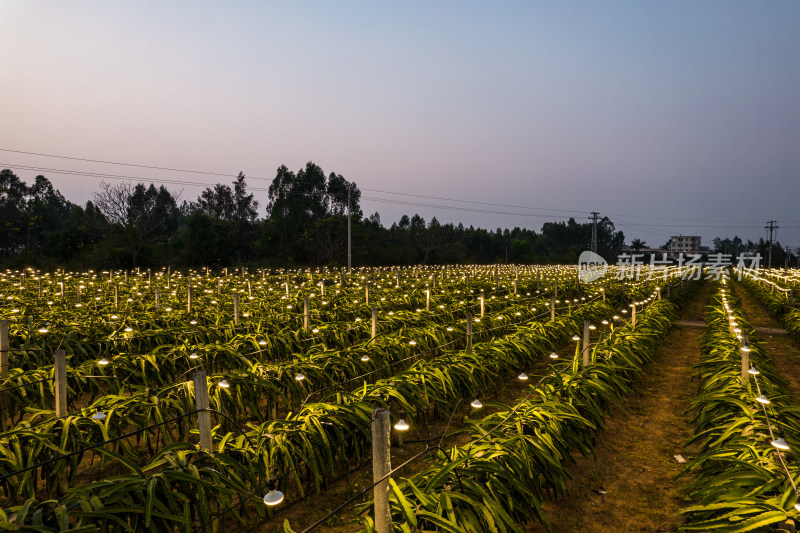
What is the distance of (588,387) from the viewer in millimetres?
4547

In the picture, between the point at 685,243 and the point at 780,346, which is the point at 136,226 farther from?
the point at 685,243

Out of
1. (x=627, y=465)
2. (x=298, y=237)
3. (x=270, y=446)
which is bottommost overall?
(x=627, y=465)

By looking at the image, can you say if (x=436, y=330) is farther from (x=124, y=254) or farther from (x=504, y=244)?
(x=504, y=244)

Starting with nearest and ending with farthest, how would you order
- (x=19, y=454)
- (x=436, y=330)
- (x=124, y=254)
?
1. (x=19, y=454)
2. (x=436, y=330)
3. (x=124, y=254)

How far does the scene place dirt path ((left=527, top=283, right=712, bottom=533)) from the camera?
319 centimetres

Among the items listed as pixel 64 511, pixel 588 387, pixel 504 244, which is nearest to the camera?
pixel 64 511

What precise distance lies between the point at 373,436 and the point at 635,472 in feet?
10.2

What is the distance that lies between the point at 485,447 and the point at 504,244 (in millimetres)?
60361

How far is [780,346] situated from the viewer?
9367mm

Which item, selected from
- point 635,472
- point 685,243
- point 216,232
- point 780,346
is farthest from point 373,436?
point 685,243

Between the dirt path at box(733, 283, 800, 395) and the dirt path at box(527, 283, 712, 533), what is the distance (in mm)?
1586

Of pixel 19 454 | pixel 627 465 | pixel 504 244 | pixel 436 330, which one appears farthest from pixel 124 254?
pixel 504 244

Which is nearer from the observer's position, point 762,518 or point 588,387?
point 762,518

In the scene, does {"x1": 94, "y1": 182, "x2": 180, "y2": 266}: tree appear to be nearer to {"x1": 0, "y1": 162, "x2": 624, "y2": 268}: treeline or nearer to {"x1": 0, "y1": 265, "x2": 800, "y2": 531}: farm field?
{"x1": 0, "y1": 162, "x2": 624, "y2": 268}: treeline
